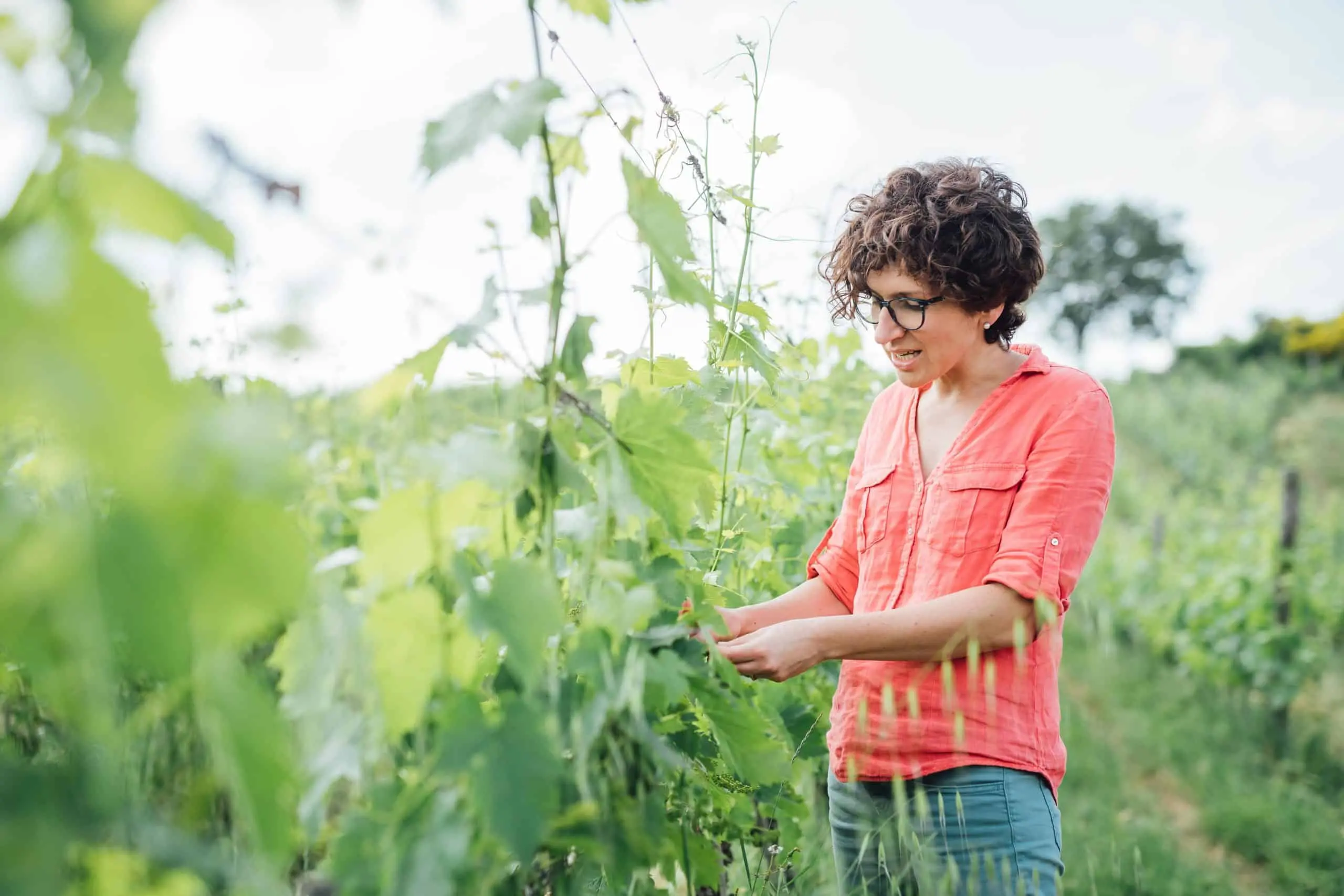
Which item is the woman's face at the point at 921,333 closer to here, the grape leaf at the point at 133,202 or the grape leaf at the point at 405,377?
the grape leaf at the point at 405,377

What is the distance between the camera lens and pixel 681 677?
3.22 ft

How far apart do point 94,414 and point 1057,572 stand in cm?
159

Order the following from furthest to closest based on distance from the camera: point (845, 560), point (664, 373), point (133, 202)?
point (845, 560) < point (664, 373) < point (133, 202)

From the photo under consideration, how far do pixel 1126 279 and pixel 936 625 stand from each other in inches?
2358

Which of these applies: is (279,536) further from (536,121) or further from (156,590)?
(536,121)

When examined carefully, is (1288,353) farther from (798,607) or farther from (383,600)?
(383,600)

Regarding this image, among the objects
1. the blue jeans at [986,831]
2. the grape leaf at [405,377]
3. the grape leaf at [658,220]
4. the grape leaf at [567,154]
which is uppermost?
the grape leaf at [567,154]

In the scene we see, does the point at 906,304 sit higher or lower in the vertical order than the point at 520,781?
higher

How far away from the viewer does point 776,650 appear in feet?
4.86

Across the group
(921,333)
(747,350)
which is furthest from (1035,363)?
(747,350)

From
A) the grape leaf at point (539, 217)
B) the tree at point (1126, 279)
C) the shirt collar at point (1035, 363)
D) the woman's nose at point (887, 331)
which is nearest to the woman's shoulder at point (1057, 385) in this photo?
the shirt collar at point (1035, 363)

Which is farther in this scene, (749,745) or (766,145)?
(766,145)

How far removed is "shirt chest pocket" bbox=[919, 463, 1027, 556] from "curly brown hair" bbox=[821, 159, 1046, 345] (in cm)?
34

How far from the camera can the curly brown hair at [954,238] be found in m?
1.87
